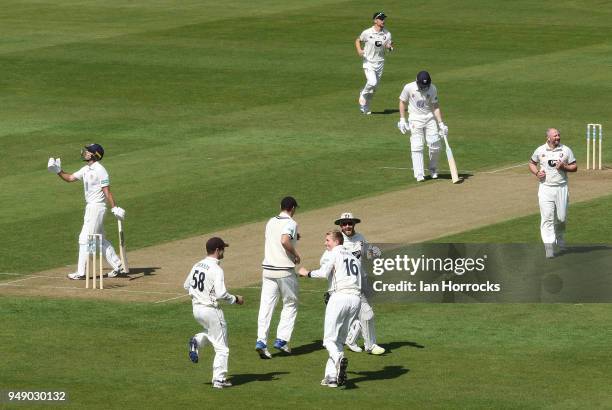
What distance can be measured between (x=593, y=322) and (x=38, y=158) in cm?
1752

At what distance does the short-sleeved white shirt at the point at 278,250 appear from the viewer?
69.6ft

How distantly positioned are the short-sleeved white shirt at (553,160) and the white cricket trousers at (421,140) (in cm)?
658

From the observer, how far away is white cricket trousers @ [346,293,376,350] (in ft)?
69.3

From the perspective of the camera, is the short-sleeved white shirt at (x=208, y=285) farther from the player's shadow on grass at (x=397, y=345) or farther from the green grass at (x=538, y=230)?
the green grass at (x=538, y=230)

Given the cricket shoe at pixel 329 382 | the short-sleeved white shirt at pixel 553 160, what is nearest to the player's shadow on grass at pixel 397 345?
the cricket shoe at pixel 329 382

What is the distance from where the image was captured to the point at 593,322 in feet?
74.2

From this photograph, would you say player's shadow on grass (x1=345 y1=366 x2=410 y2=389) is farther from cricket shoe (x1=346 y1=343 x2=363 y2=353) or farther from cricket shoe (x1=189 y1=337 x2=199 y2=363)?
cricket shoe (x1=189 y1=337 x2=199 y2=363)

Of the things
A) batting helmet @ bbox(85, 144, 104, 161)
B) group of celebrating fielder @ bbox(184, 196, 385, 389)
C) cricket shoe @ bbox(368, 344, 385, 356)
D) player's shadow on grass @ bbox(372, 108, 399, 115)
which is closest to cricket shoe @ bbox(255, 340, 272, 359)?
group of celebrating fielder @ bbox(184, 196, 385, 389)

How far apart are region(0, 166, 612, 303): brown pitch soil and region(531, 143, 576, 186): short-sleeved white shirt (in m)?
2.79

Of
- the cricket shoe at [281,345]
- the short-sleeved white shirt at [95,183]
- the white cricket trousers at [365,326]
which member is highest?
the short-sleeved white shirt at [95,183]

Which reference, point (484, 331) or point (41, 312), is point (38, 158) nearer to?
point (41, 312)

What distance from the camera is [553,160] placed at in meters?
26.0

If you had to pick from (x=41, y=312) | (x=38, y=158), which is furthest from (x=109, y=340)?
(x=38, y=158)

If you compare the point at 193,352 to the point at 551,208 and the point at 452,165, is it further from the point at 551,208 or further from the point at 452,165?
the point at 452,165
